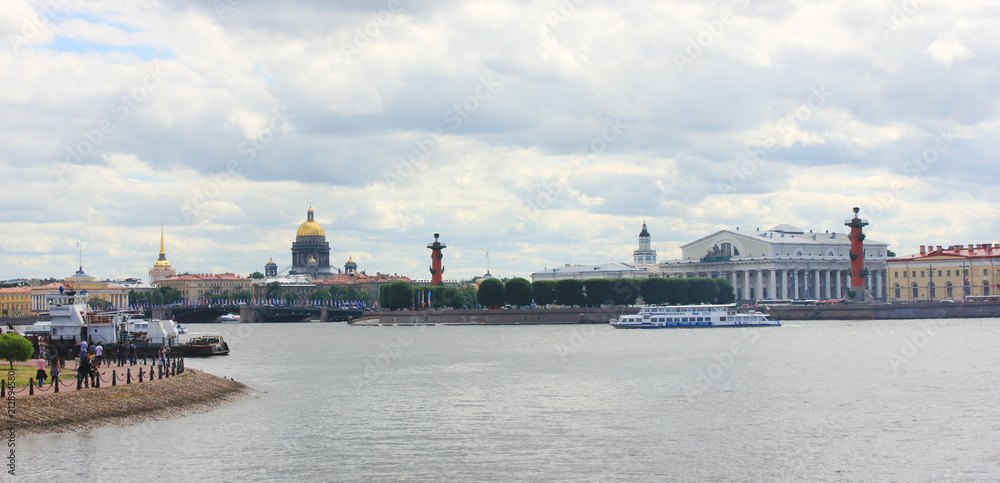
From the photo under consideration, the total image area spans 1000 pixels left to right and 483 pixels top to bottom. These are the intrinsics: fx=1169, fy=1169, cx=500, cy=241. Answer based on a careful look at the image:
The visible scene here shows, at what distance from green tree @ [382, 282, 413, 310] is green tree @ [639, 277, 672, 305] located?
24.2m

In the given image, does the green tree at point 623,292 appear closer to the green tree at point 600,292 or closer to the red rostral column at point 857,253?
the green tree at point 600,292

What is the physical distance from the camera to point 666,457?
85.4 feet

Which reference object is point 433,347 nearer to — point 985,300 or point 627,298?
point 627,298

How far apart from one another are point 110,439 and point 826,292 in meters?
126

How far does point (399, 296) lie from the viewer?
122 meters

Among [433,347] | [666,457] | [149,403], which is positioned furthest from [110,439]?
[433,347]

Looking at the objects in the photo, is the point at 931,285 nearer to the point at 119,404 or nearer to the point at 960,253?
the point at 960,253

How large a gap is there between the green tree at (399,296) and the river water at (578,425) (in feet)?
219

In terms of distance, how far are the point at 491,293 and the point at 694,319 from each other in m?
31.2

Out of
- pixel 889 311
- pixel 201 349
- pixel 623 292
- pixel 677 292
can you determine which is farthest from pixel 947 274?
pixel 201 349

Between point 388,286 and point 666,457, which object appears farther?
point 388,286

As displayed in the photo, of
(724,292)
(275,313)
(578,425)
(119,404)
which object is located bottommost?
(578,425)

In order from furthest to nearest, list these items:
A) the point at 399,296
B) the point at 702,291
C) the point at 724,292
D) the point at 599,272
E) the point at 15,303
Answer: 1. the point at 15,303
2. the point at 599,272
3. the point at 724,292
4. the point at 399,296
5. the point at 702,291

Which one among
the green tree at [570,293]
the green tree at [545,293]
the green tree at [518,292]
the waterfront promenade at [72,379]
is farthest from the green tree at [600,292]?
A: the waterfront promenade at [72,379]
